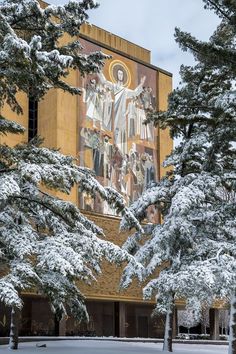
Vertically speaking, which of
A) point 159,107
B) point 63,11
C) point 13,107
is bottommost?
point 13,107

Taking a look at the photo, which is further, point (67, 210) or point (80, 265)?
point (67, 210)

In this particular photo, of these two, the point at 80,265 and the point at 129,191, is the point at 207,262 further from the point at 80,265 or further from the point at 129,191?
the point at 129,191

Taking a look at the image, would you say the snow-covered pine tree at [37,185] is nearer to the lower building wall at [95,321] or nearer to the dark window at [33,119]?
the lower building wall at [95,321]

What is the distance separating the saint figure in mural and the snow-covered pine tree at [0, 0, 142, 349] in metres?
30.4

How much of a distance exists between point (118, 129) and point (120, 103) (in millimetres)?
2074

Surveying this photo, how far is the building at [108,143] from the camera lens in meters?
37.8

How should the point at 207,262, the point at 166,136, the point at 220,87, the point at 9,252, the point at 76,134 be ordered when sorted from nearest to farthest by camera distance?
the point at 9,252 < the point at 207,262 < the point at 220,87 < the point at 76,134 < the point at 166,136

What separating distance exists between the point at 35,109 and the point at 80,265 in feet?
109

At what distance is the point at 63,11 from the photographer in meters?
12.1

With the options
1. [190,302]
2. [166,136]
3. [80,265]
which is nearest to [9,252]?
[80,265]

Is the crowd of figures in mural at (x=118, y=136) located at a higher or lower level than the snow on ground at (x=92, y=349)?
higher

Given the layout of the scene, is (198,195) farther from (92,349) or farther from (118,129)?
(118,129)

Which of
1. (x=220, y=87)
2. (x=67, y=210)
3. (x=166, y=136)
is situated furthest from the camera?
(x=166, y=136)

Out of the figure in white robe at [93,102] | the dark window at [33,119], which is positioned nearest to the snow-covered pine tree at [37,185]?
the figure in white robe at [93,102]
